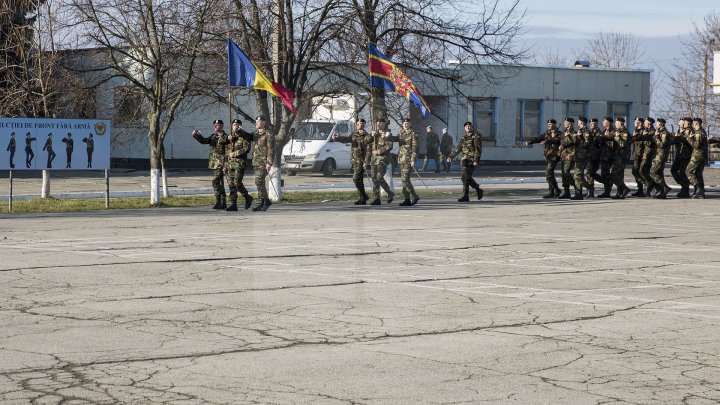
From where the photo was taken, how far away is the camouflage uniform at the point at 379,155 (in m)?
24.8

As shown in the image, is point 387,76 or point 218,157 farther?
point 387,76

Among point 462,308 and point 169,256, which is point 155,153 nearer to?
point 169,256

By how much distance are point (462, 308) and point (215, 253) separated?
5132 millimetres

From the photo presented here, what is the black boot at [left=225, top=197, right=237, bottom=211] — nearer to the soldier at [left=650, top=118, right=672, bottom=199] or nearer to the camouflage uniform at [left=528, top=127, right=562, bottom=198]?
the camouflage uniform at [left=528, top=127, right=562, bottom=198]

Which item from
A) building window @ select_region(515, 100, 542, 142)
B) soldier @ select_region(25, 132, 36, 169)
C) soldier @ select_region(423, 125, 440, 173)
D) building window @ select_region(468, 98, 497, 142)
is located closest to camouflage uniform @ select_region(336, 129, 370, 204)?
soldier @ select_region(25, 132, 36, 169)

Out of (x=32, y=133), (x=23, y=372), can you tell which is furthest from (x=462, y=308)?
Answer: (x=32, y=133)

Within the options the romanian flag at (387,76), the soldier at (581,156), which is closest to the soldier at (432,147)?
the soldier at (581,156)

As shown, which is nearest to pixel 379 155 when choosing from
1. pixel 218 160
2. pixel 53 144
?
pixel 218 160

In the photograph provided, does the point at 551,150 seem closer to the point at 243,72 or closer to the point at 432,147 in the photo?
the point at 243,72

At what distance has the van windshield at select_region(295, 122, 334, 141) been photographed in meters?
40.9

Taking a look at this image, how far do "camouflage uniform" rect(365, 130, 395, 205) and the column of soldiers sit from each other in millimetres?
4297

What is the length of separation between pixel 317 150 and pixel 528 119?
15377mm

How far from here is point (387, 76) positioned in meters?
25.7

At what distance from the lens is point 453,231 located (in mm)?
18406
